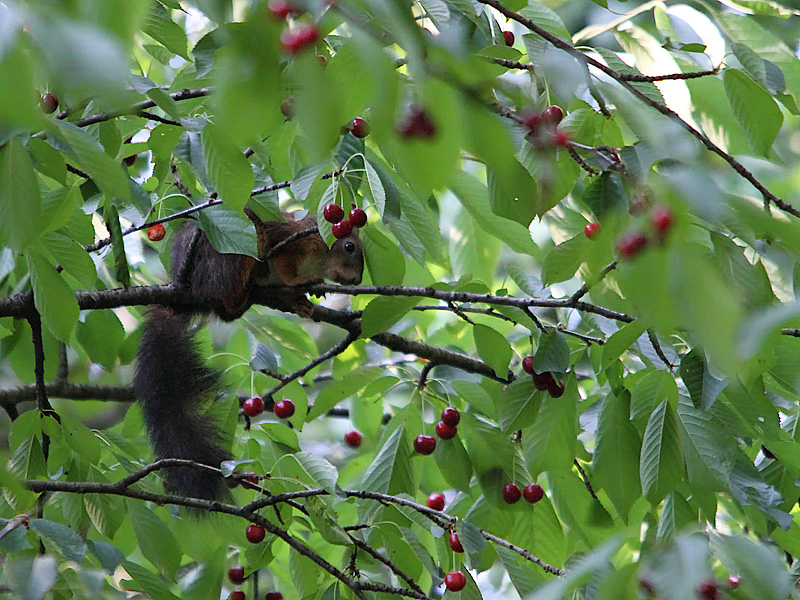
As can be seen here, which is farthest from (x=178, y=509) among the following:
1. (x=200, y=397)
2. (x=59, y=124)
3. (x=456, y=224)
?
(x=59, y=124)

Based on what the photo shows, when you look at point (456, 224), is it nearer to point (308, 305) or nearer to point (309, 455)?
point (308, 305)

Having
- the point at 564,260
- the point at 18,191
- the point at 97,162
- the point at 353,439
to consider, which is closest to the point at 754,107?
the point at 564,260

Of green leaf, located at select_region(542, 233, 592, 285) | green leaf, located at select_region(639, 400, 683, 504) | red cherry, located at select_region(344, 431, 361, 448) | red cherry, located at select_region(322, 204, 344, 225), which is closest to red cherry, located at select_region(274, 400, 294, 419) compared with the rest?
red cherry, located at select_region(344, 431, 361, 448)

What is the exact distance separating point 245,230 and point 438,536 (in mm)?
1069

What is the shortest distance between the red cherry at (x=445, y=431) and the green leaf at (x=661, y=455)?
0.74 meters

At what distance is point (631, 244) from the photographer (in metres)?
0.92

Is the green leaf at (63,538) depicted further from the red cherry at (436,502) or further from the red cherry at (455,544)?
the red cherry at (436,502)

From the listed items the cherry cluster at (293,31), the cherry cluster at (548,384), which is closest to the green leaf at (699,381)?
the cherry cluster at (548,384)

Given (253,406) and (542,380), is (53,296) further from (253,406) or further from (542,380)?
(542,380)

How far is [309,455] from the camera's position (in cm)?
242

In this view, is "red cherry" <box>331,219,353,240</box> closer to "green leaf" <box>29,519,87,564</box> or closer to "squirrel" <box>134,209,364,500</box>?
"squirrel" <box>134,209,364,500</box>

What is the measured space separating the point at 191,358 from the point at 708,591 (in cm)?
256

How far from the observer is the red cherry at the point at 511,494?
101 inches

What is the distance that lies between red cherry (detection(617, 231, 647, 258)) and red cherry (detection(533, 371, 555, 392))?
154 centimetres
